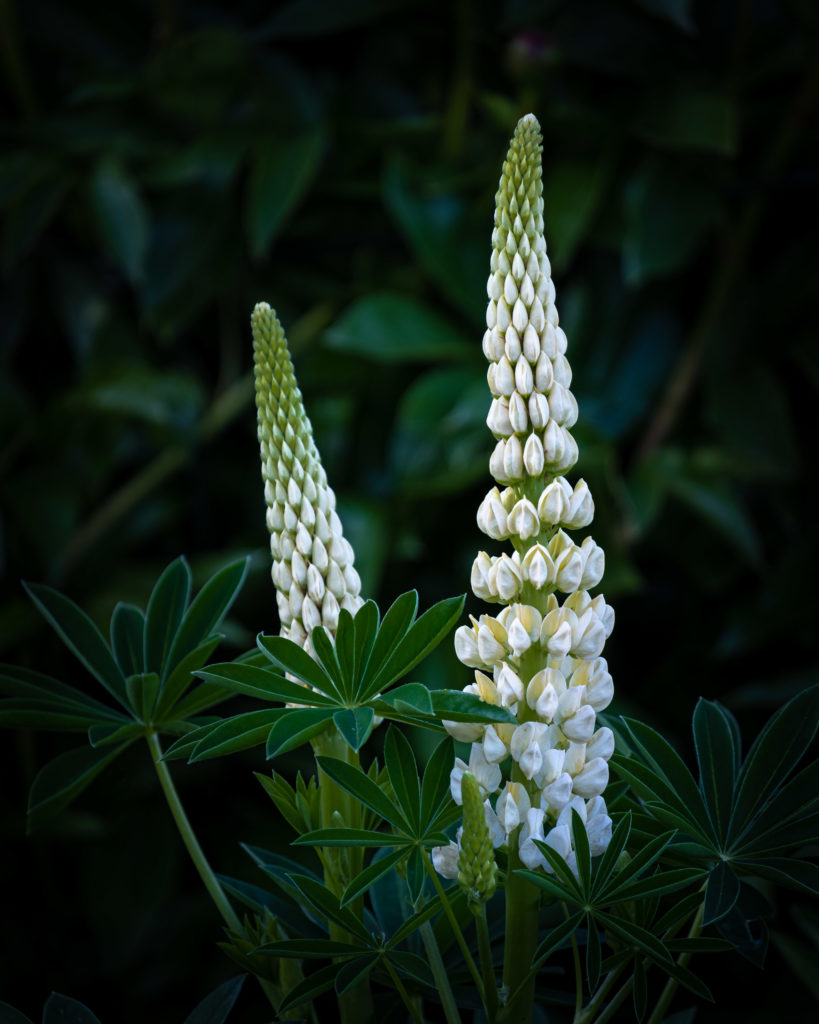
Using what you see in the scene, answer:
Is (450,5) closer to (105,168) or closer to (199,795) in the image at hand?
(105,168)

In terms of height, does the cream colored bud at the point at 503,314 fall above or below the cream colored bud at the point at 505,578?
above

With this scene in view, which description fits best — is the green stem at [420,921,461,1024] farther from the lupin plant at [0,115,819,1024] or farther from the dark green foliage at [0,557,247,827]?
the dark green foliage at [0,557,247,827]

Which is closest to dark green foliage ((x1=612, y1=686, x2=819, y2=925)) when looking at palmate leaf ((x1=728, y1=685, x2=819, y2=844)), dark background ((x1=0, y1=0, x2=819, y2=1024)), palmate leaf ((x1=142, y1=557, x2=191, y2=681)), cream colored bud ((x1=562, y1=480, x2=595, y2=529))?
palmate leaf ((x1=728, y1=685, x2=819, y2=844))

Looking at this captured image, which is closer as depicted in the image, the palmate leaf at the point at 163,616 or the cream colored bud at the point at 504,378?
the cream colored bud at the point at 504,378

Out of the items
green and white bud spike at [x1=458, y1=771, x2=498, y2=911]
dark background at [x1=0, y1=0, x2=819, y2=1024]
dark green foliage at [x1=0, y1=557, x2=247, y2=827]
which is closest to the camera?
green and white bud spike at [x1=458, y1=771, x2=498, y2=911]

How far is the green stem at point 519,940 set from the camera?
36 centimetres

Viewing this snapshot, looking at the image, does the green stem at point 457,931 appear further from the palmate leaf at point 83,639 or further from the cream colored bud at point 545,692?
the palmate leaf at point 83,639

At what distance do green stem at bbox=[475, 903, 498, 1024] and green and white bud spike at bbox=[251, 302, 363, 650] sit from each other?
13cm

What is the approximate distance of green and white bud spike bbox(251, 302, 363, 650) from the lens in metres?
0.38

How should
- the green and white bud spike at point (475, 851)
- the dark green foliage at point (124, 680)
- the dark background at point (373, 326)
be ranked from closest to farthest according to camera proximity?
the green and white bud spike at point (475, 851) < the dark green foliage at point (124, 680) < the dark background at point (373, 326)

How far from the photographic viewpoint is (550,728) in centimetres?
35

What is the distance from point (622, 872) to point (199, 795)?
1.01 m

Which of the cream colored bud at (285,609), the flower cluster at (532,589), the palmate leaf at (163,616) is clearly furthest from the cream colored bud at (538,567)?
the palmate leaf at (163,616)

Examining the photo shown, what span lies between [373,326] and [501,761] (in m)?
0.88
